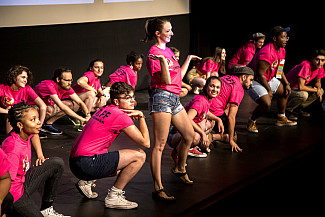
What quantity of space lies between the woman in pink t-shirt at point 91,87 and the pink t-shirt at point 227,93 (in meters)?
1.64

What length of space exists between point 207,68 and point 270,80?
1762mm

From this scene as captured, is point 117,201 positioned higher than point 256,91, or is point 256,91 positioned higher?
point 256,91

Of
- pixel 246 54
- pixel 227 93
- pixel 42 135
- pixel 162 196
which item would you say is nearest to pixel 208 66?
pixel 246 54

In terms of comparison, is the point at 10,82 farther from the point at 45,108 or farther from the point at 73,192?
the point at 73,192

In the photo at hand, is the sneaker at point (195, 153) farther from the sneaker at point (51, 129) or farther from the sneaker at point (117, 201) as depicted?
the sneaker at point (51, 129)

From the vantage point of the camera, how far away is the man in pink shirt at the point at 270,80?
5.31m

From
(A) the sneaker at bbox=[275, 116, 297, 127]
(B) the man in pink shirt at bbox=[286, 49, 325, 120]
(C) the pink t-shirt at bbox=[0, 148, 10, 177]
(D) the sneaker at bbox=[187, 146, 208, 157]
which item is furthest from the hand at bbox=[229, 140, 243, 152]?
(C) the pink t-shirt at bbox=[0, 148, 10, 177]

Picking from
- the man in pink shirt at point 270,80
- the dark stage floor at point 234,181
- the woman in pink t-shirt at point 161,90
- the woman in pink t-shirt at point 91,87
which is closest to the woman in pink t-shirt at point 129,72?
the woman in pink t-shirt at point 91,87

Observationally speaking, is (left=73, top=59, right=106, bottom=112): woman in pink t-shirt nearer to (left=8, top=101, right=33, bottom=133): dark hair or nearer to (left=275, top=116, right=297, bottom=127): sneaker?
(left=275, top=116, right=297, bottom=127): sneaker

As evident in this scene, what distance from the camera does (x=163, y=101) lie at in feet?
10.9

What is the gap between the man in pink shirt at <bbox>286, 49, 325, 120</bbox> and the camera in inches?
228

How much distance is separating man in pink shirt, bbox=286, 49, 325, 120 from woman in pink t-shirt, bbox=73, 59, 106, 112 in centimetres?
238

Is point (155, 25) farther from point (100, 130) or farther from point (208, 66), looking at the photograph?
point (208, 66)

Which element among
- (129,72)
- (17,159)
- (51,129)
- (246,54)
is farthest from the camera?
(246,54)
